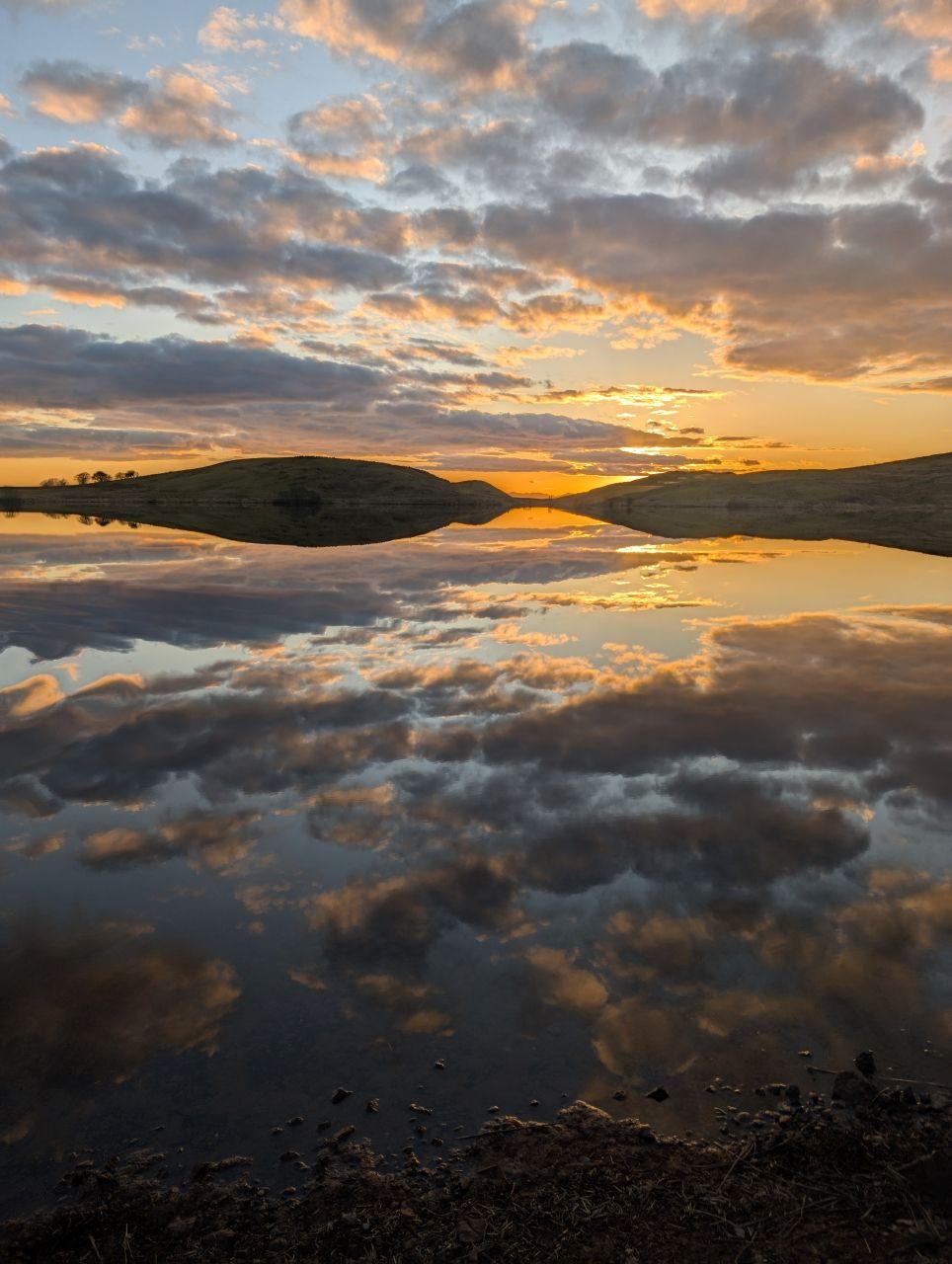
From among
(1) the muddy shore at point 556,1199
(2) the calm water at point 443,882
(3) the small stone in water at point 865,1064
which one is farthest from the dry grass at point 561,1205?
(3) the small stone in water at point 865,1064

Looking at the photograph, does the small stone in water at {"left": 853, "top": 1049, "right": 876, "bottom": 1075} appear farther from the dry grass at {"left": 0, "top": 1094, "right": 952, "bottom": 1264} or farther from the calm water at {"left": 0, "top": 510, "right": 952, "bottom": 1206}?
the dry grass at {"left": 0, "top": 1094, "right": 952, "bottom": 1264}

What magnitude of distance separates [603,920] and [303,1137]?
428 centimetres

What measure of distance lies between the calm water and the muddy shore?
11.4 inches

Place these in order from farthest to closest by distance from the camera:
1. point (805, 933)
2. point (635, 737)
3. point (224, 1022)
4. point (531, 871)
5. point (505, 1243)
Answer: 1. point (635, 737)
2. point (531, 871)
3. point (805, 933)
4. point (224, 1022)
5. point (505, 1243)

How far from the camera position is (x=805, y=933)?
874 cm

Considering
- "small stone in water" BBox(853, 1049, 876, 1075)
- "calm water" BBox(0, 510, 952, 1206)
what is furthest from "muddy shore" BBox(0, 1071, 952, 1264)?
"small stone in water" BBox(853, 1049, 876, 1075)

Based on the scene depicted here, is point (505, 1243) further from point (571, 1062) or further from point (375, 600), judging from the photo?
point (375, 600)

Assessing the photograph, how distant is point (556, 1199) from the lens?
544 cm

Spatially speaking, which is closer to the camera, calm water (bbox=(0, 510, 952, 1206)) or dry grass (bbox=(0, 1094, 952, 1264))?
dry grass (bbox=(0, 1094, 952, 1264))

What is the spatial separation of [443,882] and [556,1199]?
182 inches

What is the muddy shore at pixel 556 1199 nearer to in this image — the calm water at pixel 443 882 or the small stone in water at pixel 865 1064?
the calm water at pixel 443 882

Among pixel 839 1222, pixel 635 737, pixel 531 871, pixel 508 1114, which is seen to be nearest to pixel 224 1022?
pixel 508 1114

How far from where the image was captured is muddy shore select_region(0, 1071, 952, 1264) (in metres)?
5.04

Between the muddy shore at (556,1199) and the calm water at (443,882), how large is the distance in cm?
29
